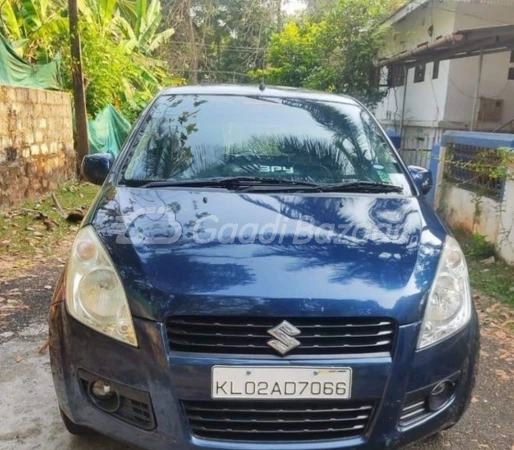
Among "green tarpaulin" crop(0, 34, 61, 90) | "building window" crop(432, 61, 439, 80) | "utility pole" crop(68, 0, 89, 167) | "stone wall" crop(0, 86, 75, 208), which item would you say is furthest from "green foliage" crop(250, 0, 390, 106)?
"stone wall" crop(0, 86, 75, 208)

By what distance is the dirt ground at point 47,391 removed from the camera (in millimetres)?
2416

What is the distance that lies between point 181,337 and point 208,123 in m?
1.63

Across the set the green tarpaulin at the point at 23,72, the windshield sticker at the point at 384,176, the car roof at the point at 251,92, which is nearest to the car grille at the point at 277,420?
the windshield sticker at the point at 384,176

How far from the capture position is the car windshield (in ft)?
9.20

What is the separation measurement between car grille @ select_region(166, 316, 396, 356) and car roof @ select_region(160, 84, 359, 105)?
196cm

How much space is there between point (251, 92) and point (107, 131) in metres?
8.33

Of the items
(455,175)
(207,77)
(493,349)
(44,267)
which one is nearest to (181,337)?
(493,349)

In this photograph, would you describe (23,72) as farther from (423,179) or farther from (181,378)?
(181,378)

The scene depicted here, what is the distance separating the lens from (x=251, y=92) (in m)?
3.45

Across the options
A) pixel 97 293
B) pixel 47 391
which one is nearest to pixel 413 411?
pixel 97 293

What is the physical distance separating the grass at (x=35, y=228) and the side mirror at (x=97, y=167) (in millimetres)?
2504

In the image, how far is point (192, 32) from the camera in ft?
74.1

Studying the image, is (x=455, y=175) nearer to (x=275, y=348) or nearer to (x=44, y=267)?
(x=44, y=267)

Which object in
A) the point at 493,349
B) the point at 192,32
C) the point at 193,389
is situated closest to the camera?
the point at 193,389
